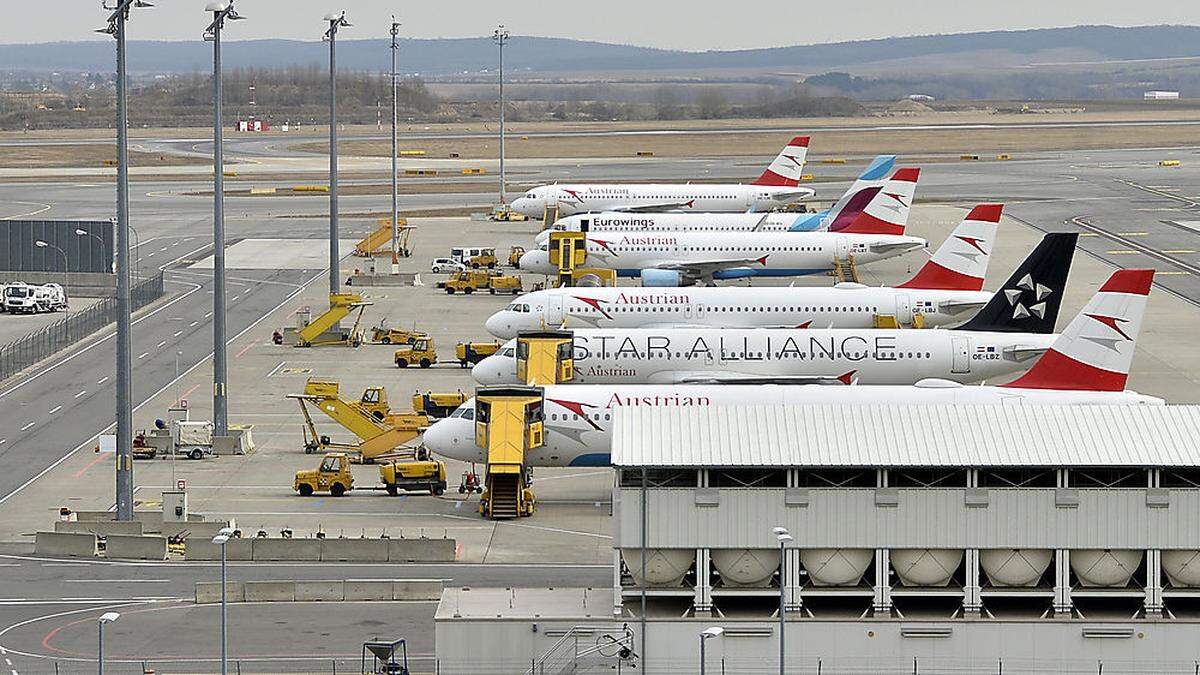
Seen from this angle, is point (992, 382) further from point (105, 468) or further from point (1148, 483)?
point (1148, 483)

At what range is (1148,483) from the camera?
4997 cm

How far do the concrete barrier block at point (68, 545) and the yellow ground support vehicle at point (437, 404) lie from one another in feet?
81.2

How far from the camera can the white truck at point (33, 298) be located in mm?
133125

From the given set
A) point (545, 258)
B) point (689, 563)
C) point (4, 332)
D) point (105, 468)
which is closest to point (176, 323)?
point (4, 332)

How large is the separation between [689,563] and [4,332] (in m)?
84.4

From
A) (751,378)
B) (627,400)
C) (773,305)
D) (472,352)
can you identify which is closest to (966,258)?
(773,305)

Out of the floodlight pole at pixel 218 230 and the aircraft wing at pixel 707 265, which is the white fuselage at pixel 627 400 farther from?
the aircraft wing at pixel 707 265

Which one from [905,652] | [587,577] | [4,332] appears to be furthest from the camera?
[4,332]

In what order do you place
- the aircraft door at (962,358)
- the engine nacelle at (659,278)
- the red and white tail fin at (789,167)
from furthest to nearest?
the red and white tail fin at (789,167)
the engine nacelle at (659,278)
the aircraft door at (962,358)

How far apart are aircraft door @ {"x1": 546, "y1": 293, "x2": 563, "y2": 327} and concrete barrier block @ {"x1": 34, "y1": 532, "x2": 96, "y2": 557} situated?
128 feet

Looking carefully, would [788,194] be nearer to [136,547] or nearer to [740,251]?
[740,251]

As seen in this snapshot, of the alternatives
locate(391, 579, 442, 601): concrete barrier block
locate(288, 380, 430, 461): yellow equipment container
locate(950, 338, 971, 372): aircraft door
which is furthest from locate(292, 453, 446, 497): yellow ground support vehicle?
locate(950, 338, 971, 372): aircraft door

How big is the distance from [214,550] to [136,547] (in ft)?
9.43

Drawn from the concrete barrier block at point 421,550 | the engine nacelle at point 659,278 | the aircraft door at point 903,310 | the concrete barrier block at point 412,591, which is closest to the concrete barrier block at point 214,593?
the concrete barrier block at point 412,591
